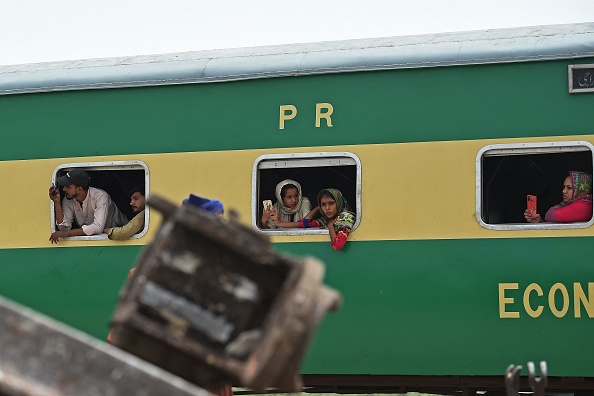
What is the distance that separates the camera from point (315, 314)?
2285 millimetres

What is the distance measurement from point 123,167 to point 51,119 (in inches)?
26.7

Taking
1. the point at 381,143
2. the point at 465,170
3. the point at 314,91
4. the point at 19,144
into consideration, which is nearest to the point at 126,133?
the point at 19,144

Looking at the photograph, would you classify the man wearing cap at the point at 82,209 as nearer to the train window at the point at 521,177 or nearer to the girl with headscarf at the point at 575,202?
the train window at the point at 521,177

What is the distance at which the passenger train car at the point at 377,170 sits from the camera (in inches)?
252

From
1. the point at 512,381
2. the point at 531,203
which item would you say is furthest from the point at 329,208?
the point at 512,381

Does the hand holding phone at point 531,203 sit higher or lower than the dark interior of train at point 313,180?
lower

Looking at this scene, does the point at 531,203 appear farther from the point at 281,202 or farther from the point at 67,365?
the point at 67,365

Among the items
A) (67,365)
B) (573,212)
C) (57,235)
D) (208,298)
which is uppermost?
(573,212)

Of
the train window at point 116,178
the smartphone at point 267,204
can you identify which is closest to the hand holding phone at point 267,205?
the smartphone at point 267,204

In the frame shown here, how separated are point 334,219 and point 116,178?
1916mm

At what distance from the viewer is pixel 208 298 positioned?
239 centimetres

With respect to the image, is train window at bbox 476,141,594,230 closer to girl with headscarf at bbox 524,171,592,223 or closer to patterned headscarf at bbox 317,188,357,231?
girl with headscarf at bbox 524,171,592,223

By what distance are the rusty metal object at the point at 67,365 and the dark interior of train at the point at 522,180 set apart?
489 cm

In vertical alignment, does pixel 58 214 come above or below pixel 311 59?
below
